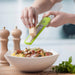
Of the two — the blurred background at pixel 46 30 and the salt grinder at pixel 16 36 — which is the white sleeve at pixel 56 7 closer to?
the salt grinder at pixel 16 36

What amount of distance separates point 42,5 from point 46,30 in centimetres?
129

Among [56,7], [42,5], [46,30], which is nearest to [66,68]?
[42,5]

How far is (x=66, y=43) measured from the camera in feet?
9.93

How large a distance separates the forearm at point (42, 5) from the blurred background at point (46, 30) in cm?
111

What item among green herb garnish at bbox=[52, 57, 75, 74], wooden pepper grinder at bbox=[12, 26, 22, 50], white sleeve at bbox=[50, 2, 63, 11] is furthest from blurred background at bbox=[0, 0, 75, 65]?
green herb garnish at bbox=[52, 57, 75, 74]

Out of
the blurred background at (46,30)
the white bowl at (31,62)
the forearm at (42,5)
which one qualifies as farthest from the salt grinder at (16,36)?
the blurred background at (46,30)

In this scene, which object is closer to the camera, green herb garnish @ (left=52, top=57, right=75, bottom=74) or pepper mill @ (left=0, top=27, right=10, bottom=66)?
green herb garnish @ (left=52, top=57, right=75, bottom=74)

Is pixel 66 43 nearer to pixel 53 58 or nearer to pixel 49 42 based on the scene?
pixel 49 42

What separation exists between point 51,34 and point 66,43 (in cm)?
30

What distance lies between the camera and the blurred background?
9.89 feet

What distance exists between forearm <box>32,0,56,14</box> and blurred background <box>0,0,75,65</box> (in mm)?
1113

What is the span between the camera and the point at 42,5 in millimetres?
1840

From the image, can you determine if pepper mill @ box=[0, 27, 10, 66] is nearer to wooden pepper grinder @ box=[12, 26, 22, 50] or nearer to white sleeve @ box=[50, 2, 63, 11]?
wooden pepper grinder @ box=[12, 26, 22, 50]

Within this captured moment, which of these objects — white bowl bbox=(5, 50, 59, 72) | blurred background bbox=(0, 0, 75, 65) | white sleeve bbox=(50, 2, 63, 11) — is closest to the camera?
white bowl bbox=(5, 50, 59, 72)
